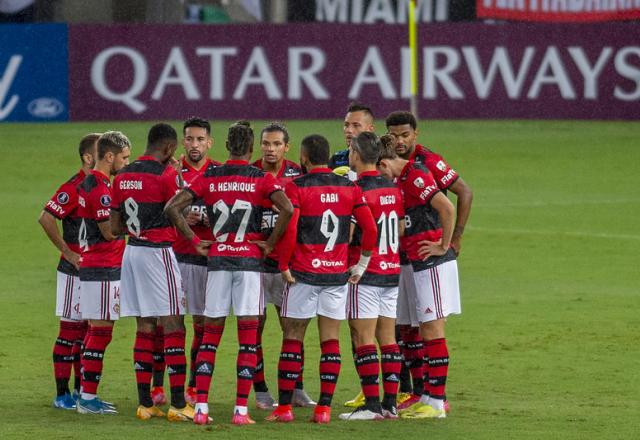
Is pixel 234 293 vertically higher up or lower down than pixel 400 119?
lower down

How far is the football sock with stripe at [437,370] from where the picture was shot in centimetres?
1017

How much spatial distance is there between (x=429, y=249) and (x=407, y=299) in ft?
1.66

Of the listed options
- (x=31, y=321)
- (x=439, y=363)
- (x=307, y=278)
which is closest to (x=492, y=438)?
(x=439, y=363)

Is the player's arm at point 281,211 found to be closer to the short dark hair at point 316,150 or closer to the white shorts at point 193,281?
the short dark hair at point 316,150

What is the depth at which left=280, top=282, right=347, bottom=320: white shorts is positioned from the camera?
9.90 metres

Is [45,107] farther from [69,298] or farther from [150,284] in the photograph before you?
[150,284]

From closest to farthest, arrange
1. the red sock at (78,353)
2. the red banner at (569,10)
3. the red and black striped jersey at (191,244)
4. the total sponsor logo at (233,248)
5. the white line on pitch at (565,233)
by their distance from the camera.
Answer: the total sponsor logo at (233,248)
the red and black striped jersey at (191,244)
the red sock at (78,353)
the white line on pitch at (565,233)
the red banner at (569,10)

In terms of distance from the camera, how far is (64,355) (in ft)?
34.9

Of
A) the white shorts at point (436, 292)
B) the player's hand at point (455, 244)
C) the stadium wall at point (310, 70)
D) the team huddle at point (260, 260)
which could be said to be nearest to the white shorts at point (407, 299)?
the team huddle at point (260, 260)

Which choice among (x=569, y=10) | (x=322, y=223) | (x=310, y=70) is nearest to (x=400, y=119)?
(x=322, y=223)

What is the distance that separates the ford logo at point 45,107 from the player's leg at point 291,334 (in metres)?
21.5

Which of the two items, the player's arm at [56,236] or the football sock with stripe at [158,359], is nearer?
the player's arm at [56,236]

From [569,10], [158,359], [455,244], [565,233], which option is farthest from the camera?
[569,10]

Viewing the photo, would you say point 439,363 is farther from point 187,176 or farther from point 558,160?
point 558,160
